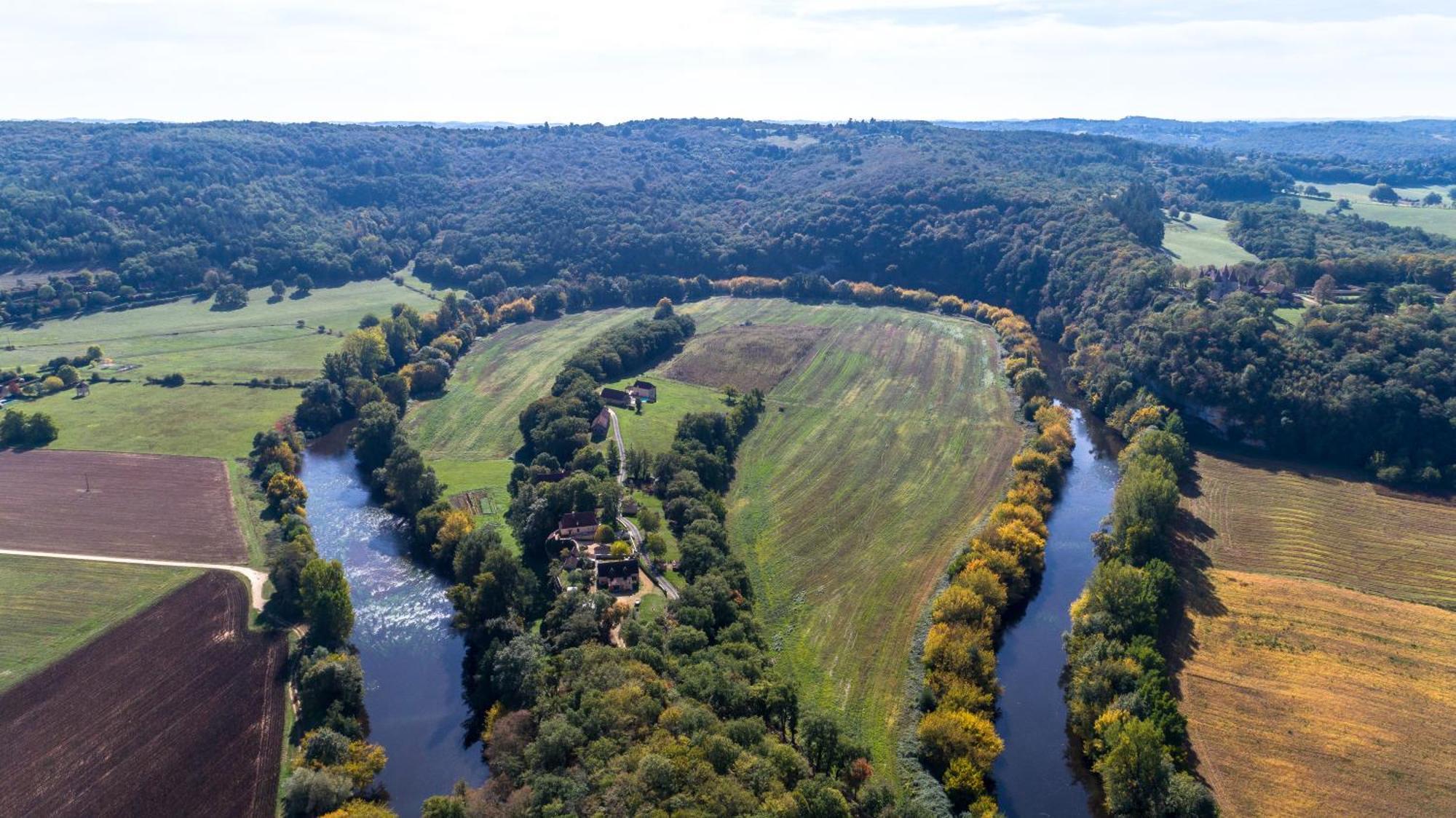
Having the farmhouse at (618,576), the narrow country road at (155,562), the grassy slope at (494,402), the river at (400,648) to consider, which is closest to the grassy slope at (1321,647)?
the farmhouse at (618,576)

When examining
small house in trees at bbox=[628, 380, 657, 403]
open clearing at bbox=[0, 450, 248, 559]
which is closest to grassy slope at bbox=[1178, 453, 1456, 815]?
small house in trees at bbox=[628, 380, 657, 403]

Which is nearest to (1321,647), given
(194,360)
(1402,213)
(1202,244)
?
(1202,244)

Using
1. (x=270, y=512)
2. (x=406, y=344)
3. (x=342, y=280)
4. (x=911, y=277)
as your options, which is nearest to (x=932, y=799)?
(x=270, y=512)

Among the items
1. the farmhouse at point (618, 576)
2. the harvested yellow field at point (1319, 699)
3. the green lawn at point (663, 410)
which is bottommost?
the harvested yellow field at point (1319, 699)

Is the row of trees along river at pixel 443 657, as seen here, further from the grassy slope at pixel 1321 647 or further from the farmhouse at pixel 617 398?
the farmhouse at pixel 617 398

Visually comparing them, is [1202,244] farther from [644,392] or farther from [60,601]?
[60,601]

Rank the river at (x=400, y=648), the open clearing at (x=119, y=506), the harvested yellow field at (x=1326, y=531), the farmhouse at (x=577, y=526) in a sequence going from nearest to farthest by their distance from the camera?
the river at (x=400, y=648) < the harvested yellow field at (x=1326, y=531) < the farmhouse at (x=577, y=526) < the open clearing at (x=119, y=506)

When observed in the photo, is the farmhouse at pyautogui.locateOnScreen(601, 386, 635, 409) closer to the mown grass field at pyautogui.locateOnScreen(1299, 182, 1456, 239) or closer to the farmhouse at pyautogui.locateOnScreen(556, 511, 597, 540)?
the farmhouse at pyautogui.locateOnScreen(556, 511, 597, 540)
